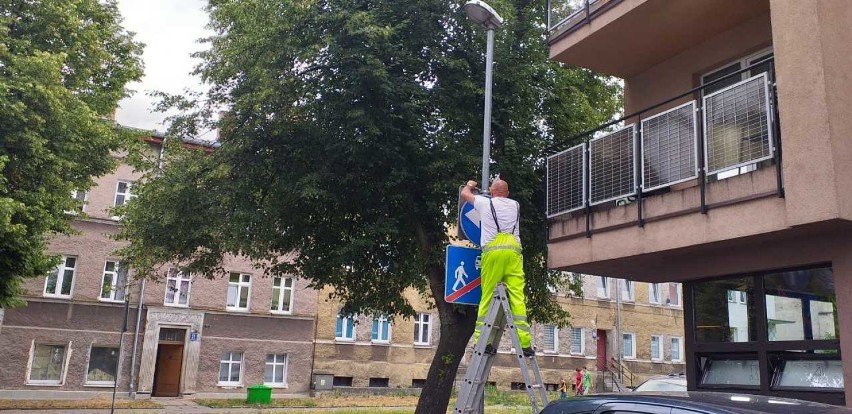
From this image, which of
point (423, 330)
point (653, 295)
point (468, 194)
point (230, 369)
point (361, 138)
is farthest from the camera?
point (653, 295)

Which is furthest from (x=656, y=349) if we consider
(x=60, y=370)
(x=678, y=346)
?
(x=60, y=370)

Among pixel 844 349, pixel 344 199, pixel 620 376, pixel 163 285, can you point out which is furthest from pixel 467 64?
pixel 620 376

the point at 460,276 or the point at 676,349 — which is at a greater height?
the point at 676,349

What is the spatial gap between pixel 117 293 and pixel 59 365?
3526 mm

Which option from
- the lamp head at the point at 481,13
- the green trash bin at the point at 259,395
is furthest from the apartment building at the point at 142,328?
the lamp head at the point at 481,13

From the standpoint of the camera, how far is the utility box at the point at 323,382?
109ft

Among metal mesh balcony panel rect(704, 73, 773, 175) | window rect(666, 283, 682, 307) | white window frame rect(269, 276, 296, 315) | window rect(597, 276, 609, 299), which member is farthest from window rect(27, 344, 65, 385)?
window rect(666, 283, 682, 307)

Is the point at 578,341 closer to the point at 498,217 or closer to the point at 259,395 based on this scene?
the point at 259,395

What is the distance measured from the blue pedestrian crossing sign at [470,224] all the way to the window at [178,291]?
85.7 ft

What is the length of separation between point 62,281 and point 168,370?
19.1 ft

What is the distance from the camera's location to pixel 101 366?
29875 mm

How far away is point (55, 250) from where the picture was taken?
29578 millimetres

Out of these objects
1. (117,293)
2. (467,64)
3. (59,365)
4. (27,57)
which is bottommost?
(59,365)

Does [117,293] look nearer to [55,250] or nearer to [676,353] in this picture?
[55,250]
